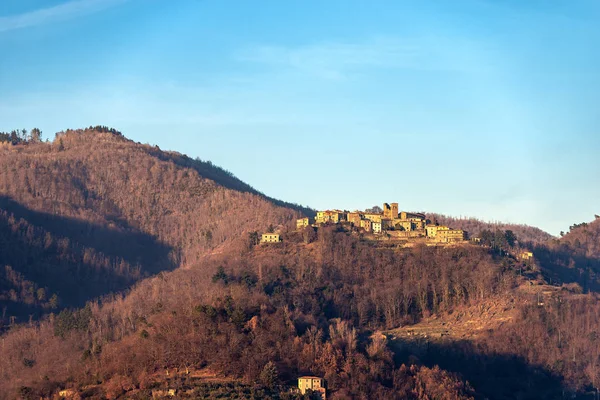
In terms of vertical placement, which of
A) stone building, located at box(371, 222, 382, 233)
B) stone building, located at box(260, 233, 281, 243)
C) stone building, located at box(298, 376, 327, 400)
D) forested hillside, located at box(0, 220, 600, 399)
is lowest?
stone building, located at box(298, 376, 327, 400)

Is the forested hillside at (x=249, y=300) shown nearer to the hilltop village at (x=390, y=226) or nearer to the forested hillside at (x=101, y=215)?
the forested hillside at (x=101, y=215)

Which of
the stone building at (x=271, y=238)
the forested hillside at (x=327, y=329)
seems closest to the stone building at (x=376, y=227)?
the forested hillside at (x=327, y=329)

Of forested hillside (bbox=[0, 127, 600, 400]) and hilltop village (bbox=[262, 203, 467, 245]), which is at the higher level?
hilltop village (bbox=[262, 203, 467, 245])

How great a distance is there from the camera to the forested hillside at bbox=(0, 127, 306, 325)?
127562mm

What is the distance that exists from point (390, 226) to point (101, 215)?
48391 millimetres

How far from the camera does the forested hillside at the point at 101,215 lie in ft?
419

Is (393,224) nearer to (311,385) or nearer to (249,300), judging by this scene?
(249,300)

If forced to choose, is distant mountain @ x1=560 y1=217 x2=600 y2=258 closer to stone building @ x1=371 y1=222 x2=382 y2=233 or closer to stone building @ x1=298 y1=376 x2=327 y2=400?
stone building @ x1=371 y1=222 x2=382 y2=233

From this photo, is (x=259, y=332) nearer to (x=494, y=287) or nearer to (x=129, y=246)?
(x=494, y=287)

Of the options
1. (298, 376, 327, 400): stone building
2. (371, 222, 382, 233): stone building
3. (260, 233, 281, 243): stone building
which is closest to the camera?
(298, 376, 327, 400): stone building

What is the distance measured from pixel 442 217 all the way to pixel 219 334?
80442 millimetres

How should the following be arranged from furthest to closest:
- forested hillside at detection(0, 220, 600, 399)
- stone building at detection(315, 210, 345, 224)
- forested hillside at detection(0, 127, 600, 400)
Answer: stone building at detection(315, 210, 345, 224), forested hillside at detection(0, 127, 600, 400), forested hillside at detection(0, 220, 600, 399)

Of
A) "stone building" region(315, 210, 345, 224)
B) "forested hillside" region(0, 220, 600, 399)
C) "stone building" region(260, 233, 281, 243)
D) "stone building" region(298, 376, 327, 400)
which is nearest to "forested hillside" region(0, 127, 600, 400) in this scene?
"forested hillside" region(0, 220, 600, 399)

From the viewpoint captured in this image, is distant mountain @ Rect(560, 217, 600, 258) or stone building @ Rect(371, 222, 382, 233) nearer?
stone building @ Rect(371, 222, 382, 233)
